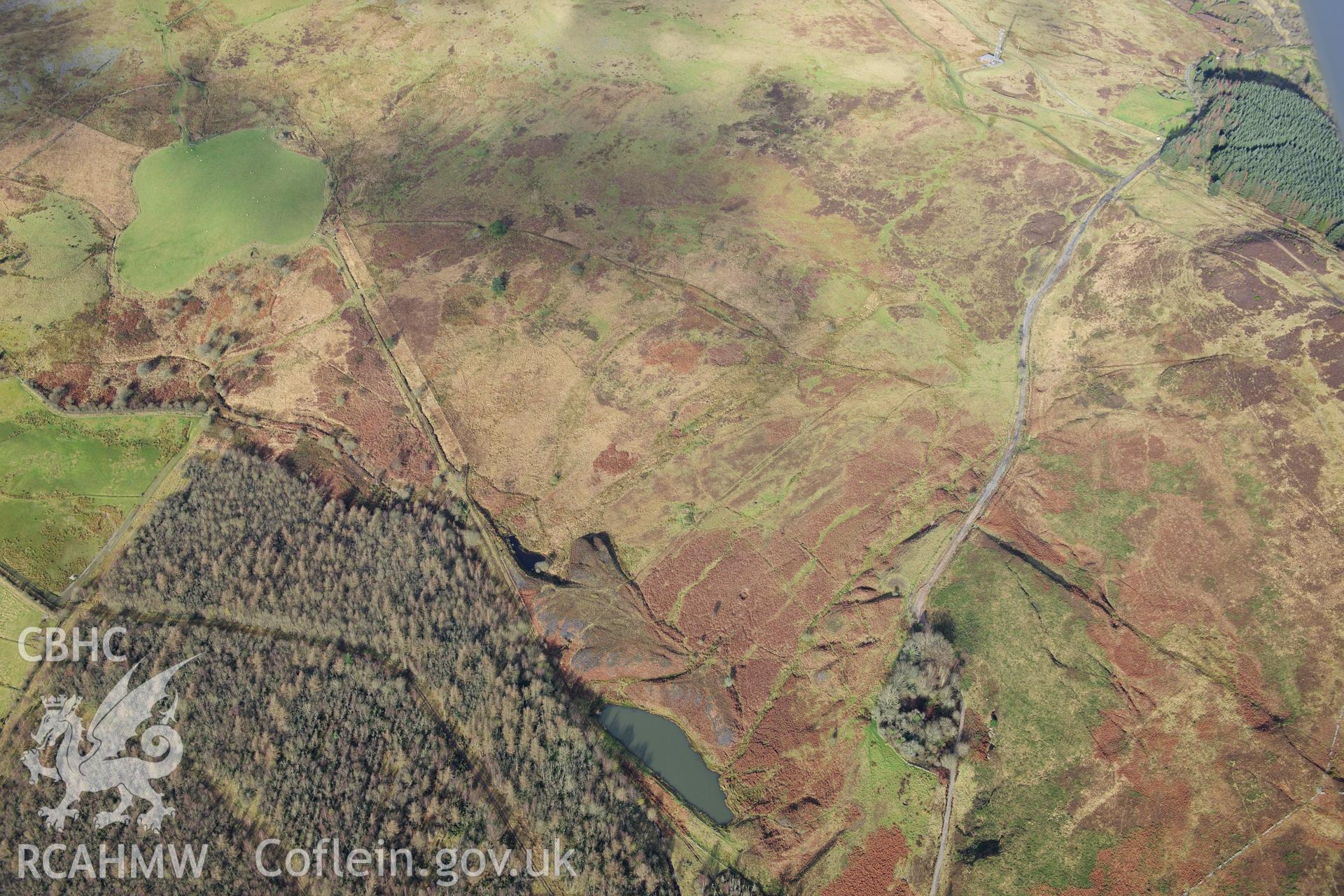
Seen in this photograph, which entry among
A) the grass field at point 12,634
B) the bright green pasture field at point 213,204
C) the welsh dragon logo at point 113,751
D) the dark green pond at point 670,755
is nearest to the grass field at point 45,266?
the bright green pasture field at point 213,204

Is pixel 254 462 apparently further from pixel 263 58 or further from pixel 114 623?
pixel 263 58

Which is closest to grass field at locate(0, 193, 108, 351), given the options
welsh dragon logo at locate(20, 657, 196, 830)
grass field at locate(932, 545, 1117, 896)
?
welsh dragon logo at locate(20, 657, 196, 830)

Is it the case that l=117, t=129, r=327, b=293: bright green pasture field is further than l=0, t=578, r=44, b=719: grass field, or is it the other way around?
l=117, t=129, r=327, b=293: bright green pasture field

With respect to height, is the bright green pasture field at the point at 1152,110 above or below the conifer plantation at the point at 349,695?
above

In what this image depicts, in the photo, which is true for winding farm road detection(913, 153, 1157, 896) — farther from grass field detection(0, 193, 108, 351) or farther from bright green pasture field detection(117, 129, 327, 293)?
grass field detection(0, 193, 108, 351)

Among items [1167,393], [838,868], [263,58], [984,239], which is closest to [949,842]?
[838,868]

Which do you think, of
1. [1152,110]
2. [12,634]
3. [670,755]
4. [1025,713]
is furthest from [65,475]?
[1152,110]

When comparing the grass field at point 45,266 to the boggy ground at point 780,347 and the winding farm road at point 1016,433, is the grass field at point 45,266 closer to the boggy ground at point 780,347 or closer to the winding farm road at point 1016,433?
the boggy ground at point 780,347
